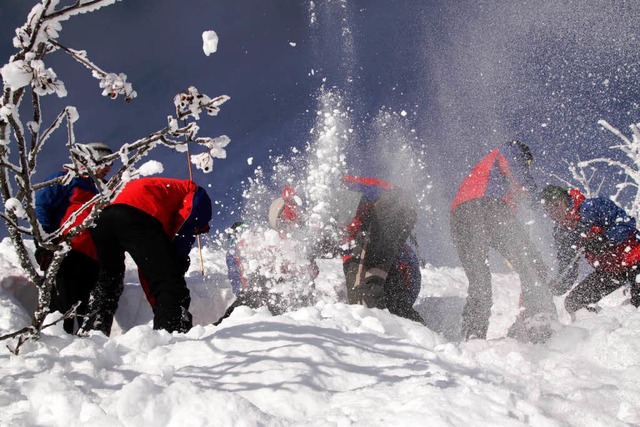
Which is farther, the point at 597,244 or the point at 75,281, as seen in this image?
the point at 597,244

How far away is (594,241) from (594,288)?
506 mm

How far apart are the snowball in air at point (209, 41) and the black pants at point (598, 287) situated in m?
4.28

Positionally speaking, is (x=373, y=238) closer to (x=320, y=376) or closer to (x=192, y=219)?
(x=192, y=219)

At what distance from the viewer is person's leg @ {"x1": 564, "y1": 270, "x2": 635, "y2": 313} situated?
4121mm

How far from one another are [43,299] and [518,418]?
1.66m

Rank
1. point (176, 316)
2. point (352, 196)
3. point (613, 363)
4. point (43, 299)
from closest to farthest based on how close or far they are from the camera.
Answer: point (43, 299)
point (613, 363)
point (176, 316)
point (352, 196)

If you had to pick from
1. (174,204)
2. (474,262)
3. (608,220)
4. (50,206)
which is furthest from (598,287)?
(50,206)

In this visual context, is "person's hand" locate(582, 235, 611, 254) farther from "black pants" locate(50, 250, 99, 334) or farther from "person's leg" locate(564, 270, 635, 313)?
"black pants" locate(50, 250, 99, 334)

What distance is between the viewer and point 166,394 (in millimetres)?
1212

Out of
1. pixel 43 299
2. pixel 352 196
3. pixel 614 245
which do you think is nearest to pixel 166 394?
pixel 43 299

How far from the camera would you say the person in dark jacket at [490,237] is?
361 centimetres

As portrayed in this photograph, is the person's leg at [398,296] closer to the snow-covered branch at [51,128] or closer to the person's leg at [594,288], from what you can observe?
the person's leg at [594,288]

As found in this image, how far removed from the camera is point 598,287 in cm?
416

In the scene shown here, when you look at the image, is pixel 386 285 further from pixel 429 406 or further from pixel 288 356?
pixel 429 406
